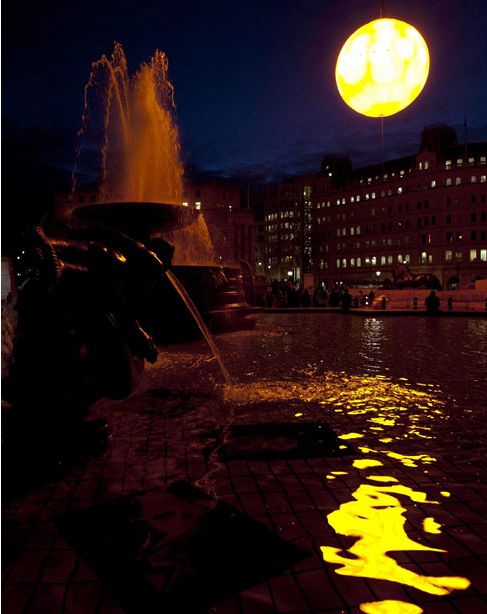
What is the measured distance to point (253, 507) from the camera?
2953mm

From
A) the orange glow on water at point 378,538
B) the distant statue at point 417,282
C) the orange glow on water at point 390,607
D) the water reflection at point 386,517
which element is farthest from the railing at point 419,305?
the orange glow on water at point 390,607

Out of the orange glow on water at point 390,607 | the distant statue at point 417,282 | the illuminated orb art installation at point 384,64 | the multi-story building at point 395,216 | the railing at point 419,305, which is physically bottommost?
the orange glow on water at point 390,607

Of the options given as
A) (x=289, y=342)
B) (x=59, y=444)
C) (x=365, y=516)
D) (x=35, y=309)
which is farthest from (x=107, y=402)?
(x=289, y=342)

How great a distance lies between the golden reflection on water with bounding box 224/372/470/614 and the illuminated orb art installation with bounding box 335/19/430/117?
3.88m

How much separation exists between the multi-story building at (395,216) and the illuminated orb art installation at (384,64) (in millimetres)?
63733

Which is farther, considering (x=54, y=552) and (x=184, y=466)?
(x=184, y=466)

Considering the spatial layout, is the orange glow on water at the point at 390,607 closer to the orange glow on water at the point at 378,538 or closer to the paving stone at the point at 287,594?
the orange glow on water at the point at 378,538

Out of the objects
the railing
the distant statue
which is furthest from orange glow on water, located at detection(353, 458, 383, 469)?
the distant statue

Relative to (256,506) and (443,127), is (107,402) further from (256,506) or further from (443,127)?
(443,127)

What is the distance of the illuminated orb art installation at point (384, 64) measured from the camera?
6.40m

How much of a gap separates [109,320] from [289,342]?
27.7ft

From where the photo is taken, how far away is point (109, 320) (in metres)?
3.65

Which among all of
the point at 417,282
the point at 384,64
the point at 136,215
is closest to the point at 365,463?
the point at 384,64

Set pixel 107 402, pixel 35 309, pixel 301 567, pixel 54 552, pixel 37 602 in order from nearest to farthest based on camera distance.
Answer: pixel 37 602, pixel 301 567, pixel 54 552, pixel 35 309, pixel 107 402
